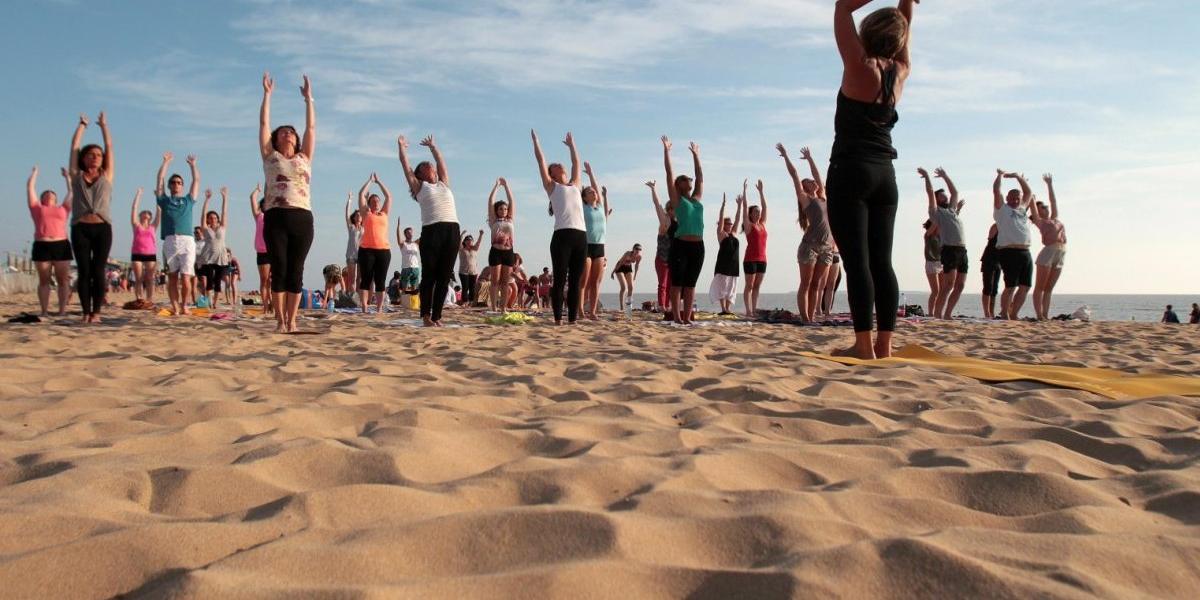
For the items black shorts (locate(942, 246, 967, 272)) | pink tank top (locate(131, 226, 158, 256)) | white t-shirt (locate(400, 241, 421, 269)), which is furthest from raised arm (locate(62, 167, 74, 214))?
black shorts (locate(942, 246, 967, 272))

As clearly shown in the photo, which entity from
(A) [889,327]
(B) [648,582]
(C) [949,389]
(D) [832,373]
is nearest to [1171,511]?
(B) [648,582]

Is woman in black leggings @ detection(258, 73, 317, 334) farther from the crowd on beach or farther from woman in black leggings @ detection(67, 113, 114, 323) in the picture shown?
woman in black leggings @ detection(67, 113, 114, 323)

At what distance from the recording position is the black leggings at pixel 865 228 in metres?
4.45

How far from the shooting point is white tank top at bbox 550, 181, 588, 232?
27.9 feet

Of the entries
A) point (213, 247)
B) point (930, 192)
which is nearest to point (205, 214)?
point (213, 247)

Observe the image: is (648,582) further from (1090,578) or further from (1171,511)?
(1171,511)

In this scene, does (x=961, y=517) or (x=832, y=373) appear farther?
(x=832, y=373)

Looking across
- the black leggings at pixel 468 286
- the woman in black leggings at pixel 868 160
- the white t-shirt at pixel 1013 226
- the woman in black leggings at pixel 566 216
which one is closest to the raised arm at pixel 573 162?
the woman in black leggings at pixel 566 216

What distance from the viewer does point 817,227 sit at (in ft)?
31.2

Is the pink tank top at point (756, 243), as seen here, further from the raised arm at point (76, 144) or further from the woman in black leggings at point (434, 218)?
the raised arm at point (76, 144)

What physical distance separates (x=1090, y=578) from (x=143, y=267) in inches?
528

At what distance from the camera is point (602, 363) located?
14.2 feet

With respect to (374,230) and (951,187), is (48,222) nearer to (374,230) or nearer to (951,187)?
(374,230)

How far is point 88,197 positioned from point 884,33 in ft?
23.9
